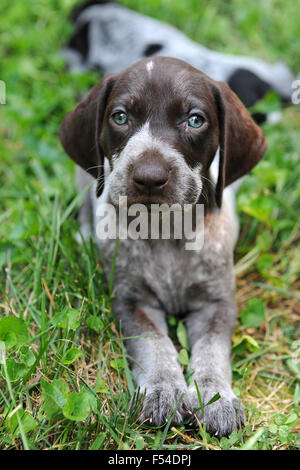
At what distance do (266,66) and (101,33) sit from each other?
7.83 feet

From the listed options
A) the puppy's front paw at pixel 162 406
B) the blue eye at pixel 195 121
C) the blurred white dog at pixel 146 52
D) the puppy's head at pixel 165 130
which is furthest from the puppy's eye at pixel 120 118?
the blurred white dog at pixel 146 52

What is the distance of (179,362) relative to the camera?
12.2 feet

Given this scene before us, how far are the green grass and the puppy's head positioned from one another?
934 mm

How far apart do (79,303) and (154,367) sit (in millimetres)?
806

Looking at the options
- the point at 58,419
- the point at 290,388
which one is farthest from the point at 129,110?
the point at 290,388

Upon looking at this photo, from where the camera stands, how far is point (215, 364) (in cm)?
353

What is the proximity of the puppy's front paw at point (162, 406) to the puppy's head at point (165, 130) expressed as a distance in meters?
1.21

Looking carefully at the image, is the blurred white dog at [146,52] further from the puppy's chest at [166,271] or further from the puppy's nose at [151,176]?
the puppy's nose at [151,176]

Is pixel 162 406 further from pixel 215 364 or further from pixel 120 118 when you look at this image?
pixel 120 118

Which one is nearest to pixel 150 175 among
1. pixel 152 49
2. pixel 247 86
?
pixel 247 86

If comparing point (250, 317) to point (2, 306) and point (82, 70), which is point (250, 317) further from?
point (82, 70)

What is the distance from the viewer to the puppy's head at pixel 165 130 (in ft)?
10.7

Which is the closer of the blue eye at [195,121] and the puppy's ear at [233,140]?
the blue eye at [195,121]

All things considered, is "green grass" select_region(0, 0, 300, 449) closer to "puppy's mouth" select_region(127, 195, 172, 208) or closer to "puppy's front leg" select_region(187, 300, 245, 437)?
"puppy's front leg" select_region(187, 300, 245, 437)
